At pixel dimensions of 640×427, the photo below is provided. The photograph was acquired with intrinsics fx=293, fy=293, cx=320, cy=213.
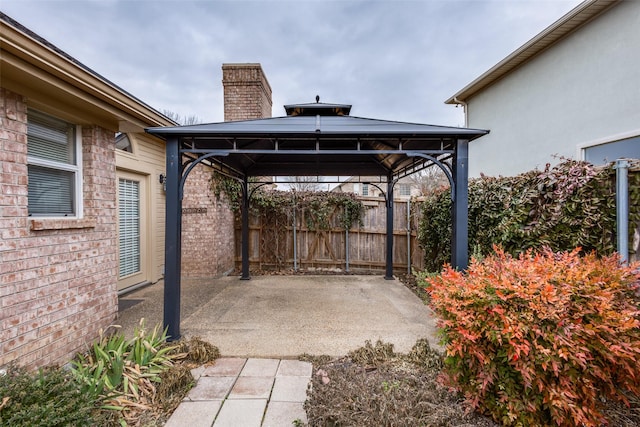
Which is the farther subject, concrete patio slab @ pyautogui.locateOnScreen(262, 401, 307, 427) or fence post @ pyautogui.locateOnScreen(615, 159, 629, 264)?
fence post @ pyautogui.locateOnScreen(615, 159, 629, 264)

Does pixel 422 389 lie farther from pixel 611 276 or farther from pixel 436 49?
pixel 436 49

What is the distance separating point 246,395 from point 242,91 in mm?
7619

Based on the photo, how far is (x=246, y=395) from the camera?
8.30 feet

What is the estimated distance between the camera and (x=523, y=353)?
1977mm

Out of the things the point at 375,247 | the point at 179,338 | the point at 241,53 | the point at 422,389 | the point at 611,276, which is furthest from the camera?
the point at 241,53

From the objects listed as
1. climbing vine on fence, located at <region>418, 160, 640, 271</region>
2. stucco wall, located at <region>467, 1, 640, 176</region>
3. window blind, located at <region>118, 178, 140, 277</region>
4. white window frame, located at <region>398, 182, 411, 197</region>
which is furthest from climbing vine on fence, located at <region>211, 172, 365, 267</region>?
white window frame, located at <region>398, 182, 411, 197</region>

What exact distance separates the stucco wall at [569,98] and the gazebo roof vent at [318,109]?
3.95m

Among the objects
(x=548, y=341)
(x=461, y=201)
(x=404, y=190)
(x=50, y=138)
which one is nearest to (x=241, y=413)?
(x=548, y=341)

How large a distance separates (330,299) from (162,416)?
3.30 meters

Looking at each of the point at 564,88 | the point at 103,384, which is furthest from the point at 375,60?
the point at 103,384

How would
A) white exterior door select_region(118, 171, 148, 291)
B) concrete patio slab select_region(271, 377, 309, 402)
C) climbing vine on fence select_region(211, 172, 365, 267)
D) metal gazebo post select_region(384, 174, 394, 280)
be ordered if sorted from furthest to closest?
climbing vine on fence select_region(211, 172, 365, 267)
metal gazebo post select_region(384, 174, 394, 280)
white exterior door select_region(118, 171, 148, 291)
concrete patio slab select_region(271, 377, 309, 402)

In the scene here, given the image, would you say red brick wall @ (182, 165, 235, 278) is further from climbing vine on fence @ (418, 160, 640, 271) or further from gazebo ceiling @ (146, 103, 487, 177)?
climbing vine on fence @ (418, 160, 640, 271)

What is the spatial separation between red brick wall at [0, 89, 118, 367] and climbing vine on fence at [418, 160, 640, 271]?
498 centimetres

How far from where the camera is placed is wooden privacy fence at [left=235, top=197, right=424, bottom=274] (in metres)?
8.10
